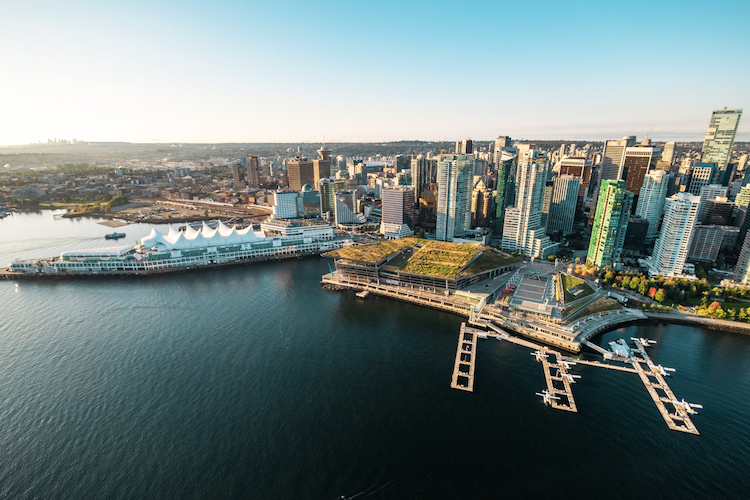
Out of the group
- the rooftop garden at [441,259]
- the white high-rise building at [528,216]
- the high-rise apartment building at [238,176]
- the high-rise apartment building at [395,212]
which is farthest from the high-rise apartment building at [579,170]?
the high-rise apartment building at [238,176]

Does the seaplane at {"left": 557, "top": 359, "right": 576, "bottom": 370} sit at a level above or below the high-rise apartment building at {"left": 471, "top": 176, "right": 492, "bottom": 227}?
below

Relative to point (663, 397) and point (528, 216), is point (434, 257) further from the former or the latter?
point (663, 397)

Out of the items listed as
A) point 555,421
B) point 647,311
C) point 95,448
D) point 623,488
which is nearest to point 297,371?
point 95,448

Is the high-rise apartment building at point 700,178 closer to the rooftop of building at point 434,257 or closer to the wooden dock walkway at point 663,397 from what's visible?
the rooftop of building at point 434,257

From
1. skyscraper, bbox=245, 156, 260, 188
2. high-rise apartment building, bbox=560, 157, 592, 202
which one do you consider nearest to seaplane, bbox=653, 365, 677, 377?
high-rise apartment building, bbox=560, 157, 592, 202

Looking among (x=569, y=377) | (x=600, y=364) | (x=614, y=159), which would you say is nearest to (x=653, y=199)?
(x=614, y=159)

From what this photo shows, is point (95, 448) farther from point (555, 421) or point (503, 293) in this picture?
point (503, 293)

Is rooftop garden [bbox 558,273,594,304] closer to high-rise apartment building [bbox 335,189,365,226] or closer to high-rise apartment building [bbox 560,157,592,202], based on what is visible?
high-rise apartment building [bbox 335,189,365,226]
